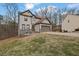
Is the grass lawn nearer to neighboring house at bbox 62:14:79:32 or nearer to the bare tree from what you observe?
neighboring house at bbox 62:14:79:32

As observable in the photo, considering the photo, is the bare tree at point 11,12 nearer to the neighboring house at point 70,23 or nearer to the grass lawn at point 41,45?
the grass lawn at point 41,45

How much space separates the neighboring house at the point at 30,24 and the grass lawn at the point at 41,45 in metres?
0.07

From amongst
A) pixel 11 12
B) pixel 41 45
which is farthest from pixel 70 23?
pixel 11 12

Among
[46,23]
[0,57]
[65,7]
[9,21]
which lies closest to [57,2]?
[65,7]

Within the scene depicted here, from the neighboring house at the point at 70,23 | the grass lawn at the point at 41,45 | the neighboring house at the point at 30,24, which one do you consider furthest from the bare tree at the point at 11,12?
the neighboring house at the point at 70,23

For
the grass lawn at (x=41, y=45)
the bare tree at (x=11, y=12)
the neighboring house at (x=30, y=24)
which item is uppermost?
the bare tree at (x=11, y=12)

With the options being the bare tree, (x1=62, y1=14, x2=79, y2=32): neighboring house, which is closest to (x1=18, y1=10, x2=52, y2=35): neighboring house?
the bare tree

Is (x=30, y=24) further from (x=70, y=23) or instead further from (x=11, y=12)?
(x=70, y=23)

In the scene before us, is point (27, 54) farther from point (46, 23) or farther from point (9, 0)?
point (9, 0)

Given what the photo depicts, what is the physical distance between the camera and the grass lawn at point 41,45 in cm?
224

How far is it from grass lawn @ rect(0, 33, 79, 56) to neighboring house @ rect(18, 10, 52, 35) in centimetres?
7

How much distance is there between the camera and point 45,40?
2297mm

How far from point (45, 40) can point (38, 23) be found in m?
0.21

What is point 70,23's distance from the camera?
2289 millimetres
